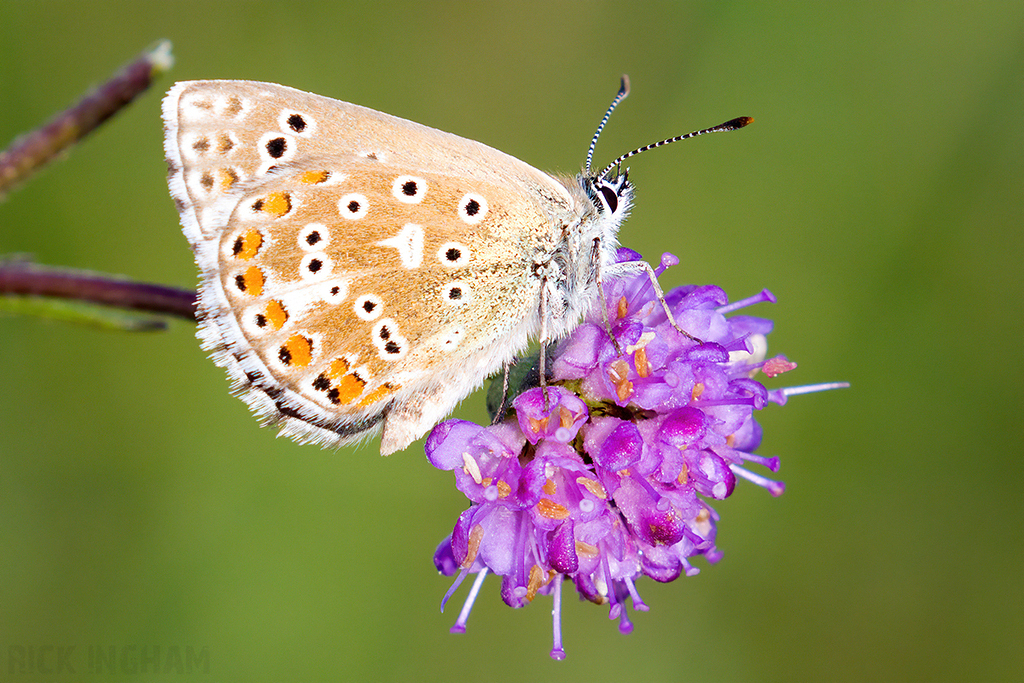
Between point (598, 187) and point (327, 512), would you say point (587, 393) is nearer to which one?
point (598, 187)

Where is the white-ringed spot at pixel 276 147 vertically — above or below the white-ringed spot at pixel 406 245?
above

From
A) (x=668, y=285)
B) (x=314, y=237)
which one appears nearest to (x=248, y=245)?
(x=314, y=237)

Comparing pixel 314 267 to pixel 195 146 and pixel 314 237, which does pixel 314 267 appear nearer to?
pixel 314 237

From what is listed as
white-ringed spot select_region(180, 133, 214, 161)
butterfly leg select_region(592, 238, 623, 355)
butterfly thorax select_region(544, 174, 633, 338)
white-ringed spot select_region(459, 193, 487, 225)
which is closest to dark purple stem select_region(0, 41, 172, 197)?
white-ringed spot select_region(180, 133, 214, 161)

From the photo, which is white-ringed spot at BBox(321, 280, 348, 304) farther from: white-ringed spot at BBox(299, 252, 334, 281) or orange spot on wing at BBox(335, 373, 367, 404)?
orange spot on wing at BBox(335, 373, 367, 404)

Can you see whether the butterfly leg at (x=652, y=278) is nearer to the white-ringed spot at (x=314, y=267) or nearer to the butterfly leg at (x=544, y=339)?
the butterfly leg at (x=544, y=339)

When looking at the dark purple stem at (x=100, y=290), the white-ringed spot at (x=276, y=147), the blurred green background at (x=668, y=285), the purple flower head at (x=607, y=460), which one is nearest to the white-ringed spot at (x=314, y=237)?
the white-ringed spot at (x=276, y=147)
